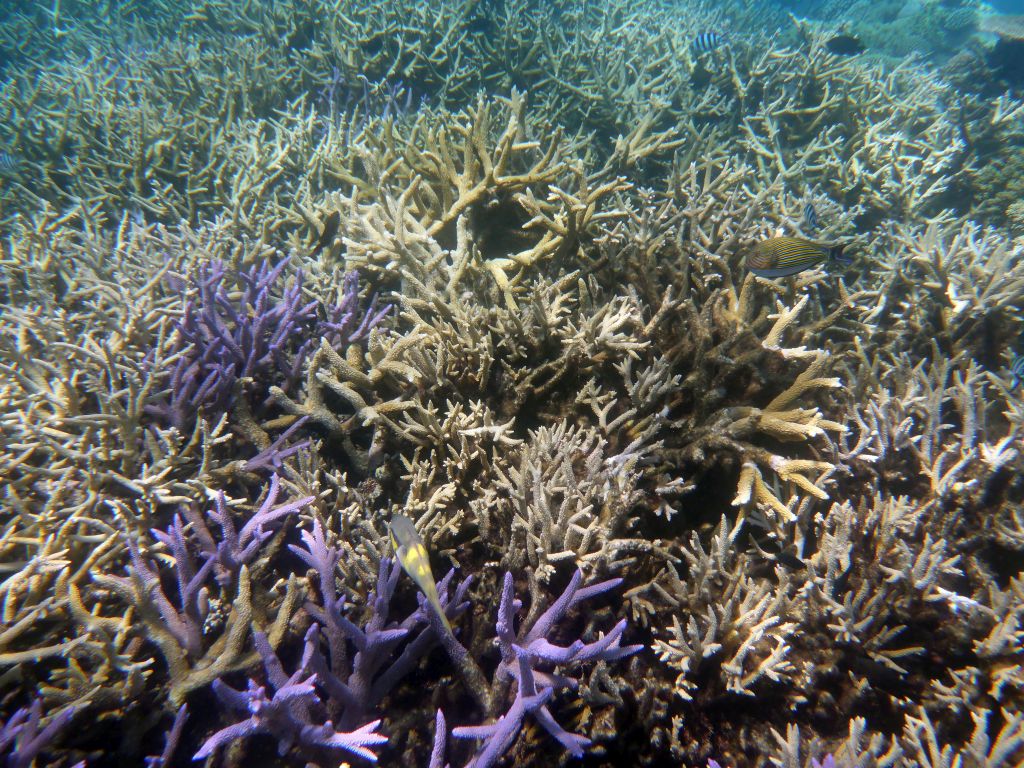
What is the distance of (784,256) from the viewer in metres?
2.44

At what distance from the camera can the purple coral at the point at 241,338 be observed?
2459 mm

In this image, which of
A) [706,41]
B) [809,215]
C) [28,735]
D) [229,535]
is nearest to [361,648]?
[229,535]

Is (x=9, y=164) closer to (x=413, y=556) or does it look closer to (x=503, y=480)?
(x=503, y=480)

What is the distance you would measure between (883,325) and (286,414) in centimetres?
388

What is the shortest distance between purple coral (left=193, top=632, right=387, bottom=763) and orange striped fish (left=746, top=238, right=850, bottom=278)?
8.49ft

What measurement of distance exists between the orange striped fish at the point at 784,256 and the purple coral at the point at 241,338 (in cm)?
209

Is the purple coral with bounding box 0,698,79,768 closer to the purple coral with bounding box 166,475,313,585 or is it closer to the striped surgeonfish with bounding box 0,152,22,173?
the purple coral with bounding box 166,475,313,585

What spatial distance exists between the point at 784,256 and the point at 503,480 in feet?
5.90

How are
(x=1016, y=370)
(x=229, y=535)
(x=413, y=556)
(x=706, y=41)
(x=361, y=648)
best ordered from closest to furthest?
(x=413, y=556) → (x=361, y=648) → (x=229, y=535) → (x=1016, y=370) → (x=706, y=41)

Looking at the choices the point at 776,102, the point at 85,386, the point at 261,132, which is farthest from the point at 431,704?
the point at 776,102

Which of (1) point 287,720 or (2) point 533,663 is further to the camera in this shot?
(2) point 533,663

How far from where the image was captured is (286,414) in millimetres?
2695

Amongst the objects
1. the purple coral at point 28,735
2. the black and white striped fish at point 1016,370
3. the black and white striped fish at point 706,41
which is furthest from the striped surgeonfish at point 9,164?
the black and white striped fish at point 1016,370

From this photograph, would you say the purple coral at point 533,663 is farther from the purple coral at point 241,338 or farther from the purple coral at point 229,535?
the purple coral at point 241,338
